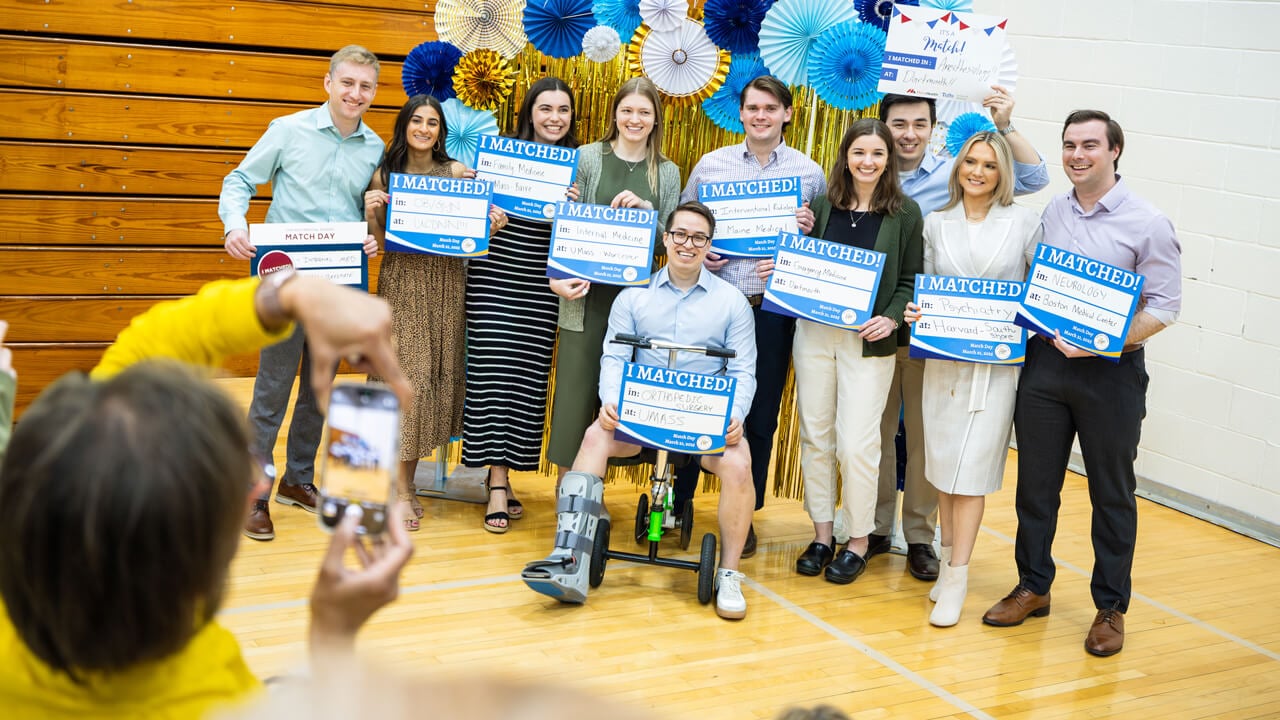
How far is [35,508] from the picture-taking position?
29.9 inches

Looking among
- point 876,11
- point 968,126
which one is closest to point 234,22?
point 876,11

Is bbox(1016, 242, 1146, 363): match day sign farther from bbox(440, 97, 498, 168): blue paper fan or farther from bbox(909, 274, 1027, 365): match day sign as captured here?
bbox(440, 97, 498, 168): blue paper fan

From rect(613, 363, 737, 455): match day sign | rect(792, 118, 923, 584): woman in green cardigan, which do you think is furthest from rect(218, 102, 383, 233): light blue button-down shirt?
rect(792, 118, 923, 584): woman in green cardigan

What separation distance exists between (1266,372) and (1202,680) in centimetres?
183

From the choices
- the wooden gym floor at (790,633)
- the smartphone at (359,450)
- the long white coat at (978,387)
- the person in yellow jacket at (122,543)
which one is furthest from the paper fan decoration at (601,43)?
the person in yellow jacket at (122,543)

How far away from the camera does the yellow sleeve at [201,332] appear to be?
1.15 meters

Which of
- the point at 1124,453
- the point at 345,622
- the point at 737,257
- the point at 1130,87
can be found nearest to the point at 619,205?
the point at 737,257

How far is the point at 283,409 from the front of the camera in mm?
3984

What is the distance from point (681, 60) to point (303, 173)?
1358 millimetres

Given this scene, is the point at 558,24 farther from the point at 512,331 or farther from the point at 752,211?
the point at 512,331

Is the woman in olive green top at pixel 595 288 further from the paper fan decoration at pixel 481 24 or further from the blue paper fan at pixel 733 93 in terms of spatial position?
the paper fan decoration at pixel 481 24

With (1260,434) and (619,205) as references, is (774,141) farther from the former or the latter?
(1260,434)

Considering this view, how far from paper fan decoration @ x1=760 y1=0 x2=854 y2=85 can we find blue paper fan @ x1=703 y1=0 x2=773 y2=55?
6cm

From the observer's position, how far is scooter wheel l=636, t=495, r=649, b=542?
404 cm
